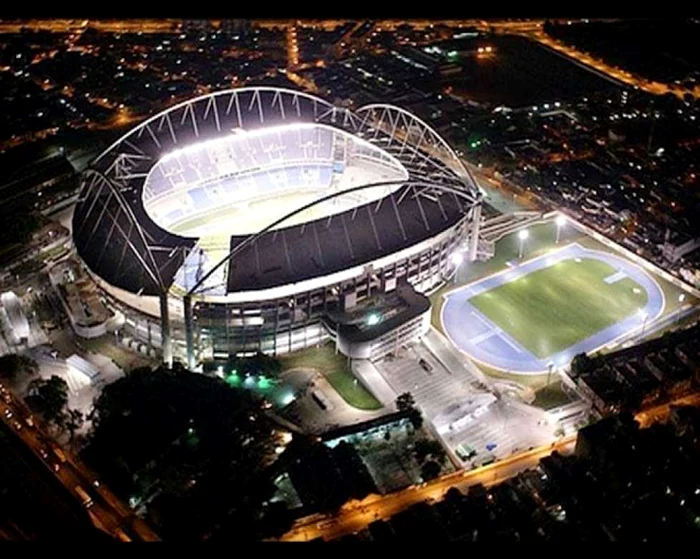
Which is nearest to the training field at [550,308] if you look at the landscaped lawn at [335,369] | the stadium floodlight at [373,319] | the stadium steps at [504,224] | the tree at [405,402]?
the stadium steps at [504,224]

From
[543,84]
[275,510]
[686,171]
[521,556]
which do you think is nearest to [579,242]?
[686,171]

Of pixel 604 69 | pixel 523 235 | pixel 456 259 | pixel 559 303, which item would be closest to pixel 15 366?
pixel 456 259

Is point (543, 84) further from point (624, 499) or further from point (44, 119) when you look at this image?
point (624, 499)

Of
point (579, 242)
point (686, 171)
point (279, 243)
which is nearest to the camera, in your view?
point (279, 243)

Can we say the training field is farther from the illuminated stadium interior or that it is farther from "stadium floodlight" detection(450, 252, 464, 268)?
the illuminated stadium interior

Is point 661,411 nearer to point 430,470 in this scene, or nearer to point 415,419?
point 415,419

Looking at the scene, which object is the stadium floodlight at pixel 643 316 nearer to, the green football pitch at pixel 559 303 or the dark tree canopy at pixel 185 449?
the green football pitch at pixel 559 303
